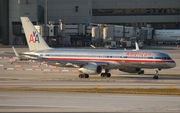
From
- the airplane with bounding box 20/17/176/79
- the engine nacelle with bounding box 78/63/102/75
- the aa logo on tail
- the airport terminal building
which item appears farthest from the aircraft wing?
the airport terminal building

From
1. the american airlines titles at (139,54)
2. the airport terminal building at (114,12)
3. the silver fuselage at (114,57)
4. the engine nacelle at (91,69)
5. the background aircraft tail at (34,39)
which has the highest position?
the airport terminal building at (114,12)

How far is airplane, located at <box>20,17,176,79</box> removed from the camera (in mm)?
56094

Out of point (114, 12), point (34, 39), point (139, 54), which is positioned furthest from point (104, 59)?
point (114, 12)

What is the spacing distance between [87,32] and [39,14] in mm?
17808

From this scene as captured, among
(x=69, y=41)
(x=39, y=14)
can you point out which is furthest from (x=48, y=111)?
(x=39, y=14)

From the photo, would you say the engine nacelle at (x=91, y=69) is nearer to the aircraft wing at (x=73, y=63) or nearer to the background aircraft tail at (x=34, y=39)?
the aircraft wing at (x=73, y=63)

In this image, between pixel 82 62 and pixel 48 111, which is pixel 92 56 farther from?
pixel 48 111

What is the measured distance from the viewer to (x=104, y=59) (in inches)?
2291

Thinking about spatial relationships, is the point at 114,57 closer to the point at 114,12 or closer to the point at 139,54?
the point at 139,54

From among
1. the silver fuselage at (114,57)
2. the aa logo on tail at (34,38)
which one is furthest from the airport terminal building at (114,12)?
the silver fuselage at (114,57)

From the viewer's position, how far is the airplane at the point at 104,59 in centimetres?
5609

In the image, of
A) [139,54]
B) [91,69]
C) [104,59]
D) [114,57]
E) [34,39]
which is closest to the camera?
[91,69]

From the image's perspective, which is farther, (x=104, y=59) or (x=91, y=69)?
(x=104, y=59)

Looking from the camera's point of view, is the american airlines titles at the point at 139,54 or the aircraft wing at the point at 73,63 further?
the aircraft wing at the point at 73,63
